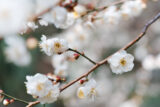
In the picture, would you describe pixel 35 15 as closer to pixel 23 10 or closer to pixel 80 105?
pixel 23 10

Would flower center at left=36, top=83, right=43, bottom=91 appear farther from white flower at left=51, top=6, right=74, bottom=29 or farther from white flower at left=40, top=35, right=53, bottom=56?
white flower at left=51, top=6, right=74, bottom=29

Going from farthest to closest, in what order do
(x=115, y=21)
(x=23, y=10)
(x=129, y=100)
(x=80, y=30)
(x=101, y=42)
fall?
(x=101, y=42), (x=129, y=100), (x=80, y=30), (x=115, y=21), (x=23, y=10)

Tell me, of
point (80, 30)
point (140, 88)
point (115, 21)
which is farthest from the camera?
point (140, 88)

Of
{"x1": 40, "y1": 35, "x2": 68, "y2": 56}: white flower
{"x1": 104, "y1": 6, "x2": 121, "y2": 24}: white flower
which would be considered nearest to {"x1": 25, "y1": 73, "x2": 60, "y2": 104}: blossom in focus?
{"x1": 40, "y1": 35, "x2": 68, "y2": 56}: white flower

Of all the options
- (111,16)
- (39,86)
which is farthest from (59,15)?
(111,16)

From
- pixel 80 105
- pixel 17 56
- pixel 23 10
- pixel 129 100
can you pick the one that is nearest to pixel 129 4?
pixel 23 10
